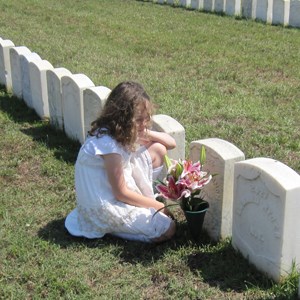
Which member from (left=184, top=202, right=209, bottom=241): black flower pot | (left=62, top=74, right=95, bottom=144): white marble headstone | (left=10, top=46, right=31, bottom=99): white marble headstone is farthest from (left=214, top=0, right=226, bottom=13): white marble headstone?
(left=184, top=202, right=209, bottom=241): black flower pot

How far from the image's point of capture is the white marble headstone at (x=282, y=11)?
10695mm

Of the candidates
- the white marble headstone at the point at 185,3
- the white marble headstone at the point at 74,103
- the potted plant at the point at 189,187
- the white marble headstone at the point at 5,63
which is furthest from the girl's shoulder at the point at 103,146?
the white marble headstone at the point at 185,3

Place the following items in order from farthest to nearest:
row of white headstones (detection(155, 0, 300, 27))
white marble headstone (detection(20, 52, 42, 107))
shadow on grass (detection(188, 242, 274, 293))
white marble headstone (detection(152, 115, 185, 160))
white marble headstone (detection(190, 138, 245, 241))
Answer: row of white headstones (detection(155, 0, 300, 27)), white marble headstone (detection(20, 52, 42, 107)), white marble headstone (detection(152, 115, 185, 160)), white marble headstone (detection(190, 138, 245, 241)), shadow on grass (detection(188, 242, 274, 293))

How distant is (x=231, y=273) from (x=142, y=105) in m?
1.10

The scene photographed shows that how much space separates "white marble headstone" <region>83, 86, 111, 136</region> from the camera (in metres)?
4.64

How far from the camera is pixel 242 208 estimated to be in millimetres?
3287

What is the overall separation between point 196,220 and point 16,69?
3783 millimetres

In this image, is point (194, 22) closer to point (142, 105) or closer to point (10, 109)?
point (10, 109)

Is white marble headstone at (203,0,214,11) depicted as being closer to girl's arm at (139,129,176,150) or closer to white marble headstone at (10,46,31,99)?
white marble headstone at (10,46,31,99)

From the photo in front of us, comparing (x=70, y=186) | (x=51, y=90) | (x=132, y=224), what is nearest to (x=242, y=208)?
(x=132, y=224)

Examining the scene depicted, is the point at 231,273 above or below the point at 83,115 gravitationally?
below

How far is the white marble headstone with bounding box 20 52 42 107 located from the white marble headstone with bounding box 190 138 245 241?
3018mm

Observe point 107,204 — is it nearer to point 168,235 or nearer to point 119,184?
point 119,184

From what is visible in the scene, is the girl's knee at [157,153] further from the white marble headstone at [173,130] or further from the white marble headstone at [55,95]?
the white marble headstone at [55,95]
